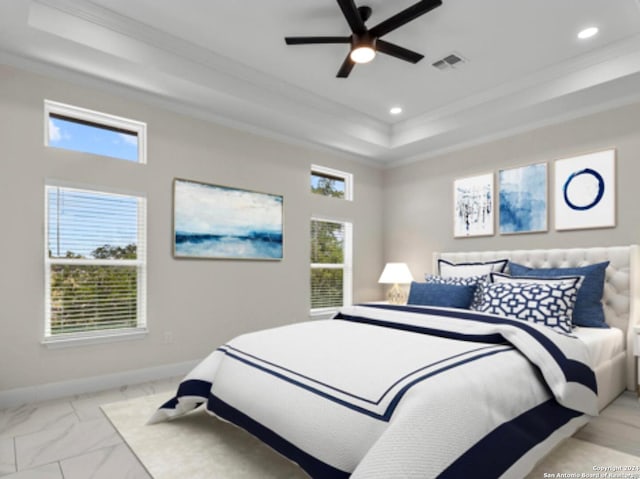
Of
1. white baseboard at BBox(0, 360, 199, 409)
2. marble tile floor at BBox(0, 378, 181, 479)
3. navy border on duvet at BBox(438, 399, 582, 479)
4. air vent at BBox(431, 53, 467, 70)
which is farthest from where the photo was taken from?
air vent at BBox(431, 53, 467, 70)

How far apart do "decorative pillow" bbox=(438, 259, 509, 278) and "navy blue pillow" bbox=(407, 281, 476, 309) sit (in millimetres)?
500

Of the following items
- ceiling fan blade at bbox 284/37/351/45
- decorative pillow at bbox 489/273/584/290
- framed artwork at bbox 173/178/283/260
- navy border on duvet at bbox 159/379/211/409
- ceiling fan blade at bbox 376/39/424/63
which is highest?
ceiling fan blade at bbox 284/37/351/45

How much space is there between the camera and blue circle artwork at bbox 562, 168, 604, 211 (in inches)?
145

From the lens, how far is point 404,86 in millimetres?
3971

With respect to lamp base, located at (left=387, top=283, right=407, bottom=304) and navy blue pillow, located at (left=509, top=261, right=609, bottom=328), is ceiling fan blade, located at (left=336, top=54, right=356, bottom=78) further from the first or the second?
lamp base, located at (left=387, top=283, right=407, bottom=304)

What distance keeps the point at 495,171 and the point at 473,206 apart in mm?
458

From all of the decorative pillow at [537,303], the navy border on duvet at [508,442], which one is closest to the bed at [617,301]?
the decorative pillow at [537,303]

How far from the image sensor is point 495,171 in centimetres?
449

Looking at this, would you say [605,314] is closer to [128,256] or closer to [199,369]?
[199,369]

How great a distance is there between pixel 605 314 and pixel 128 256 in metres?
4.22

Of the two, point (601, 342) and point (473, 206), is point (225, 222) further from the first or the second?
point (601, 342)

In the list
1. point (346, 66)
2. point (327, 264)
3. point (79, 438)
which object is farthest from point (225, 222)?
point (79, 438)

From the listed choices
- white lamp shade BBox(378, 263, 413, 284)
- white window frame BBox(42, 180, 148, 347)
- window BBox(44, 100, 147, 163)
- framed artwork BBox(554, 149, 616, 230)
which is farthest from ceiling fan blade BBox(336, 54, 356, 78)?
white lamp shade BBox(378, 263, 413, 284)

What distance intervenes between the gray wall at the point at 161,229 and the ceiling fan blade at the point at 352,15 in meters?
1.97
